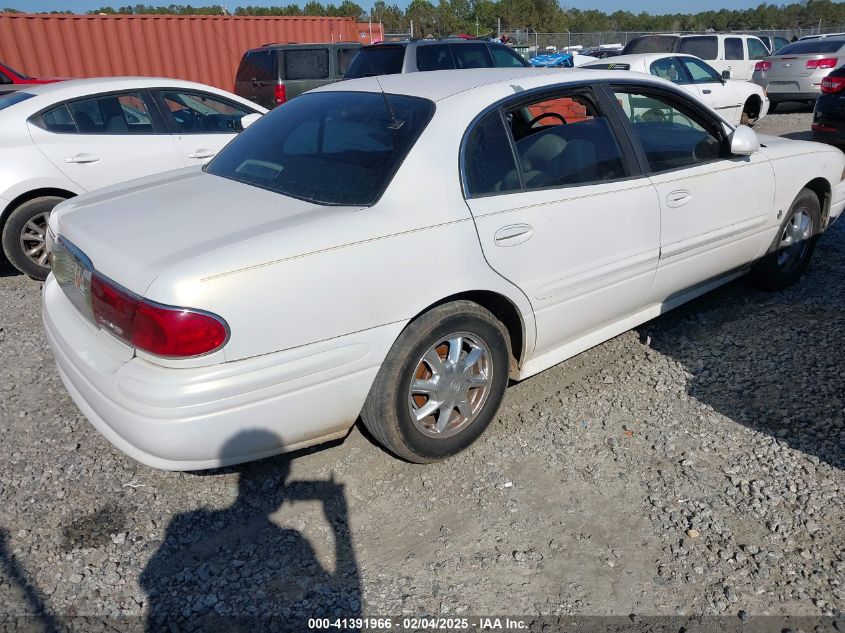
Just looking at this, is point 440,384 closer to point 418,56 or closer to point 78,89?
point 78,89

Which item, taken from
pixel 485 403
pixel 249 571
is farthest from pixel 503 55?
pixel 249 571

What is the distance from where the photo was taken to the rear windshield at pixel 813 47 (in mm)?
14242

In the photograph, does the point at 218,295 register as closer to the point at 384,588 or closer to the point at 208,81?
the point at 384,588

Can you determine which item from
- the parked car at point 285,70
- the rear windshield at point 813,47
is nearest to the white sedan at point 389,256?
the parked car at point 285,70

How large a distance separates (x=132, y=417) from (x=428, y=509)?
4.04ft

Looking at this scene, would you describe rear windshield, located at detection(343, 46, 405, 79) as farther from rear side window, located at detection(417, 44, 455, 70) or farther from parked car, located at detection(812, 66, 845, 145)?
parked car, located at detection(812, 66, 845, 145)

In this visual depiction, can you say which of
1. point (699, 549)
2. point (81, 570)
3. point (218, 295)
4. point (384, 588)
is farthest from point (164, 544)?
point (699, 549)

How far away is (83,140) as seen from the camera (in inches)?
226

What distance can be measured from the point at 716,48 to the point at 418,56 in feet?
26.2

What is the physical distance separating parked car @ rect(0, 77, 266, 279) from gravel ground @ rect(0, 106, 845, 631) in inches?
84.7

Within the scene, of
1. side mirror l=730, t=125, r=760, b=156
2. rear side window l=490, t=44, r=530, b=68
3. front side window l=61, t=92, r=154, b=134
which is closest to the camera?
side mirror l=730, t=125, r=760, b=156

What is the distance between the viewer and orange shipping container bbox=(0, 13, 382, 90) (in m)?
14.6

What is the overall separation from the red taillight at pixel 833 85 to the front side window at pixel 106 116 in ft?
27.1

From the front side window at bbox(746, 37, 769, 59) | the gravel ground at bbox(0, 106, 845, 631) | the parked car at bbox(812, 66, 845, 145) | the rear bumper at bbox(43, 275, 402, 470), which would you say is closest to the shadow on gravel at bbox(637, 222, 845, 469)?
the gravel ground at bbox(0, 106, 845, 631)
